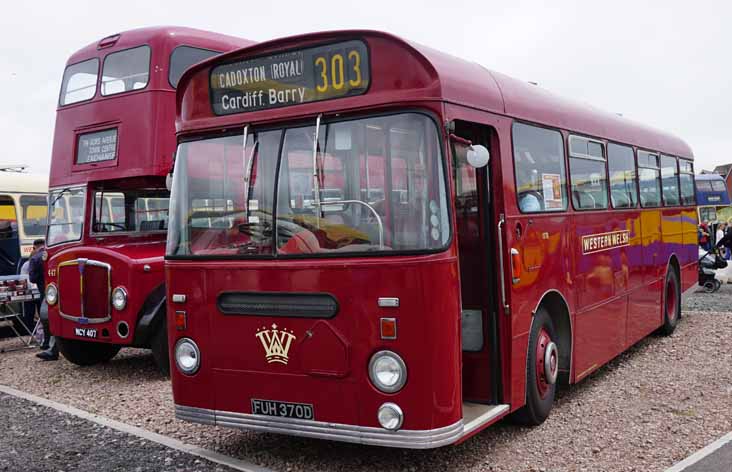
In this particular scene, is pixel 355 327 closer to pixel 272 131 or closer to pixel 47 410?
pixel 272 131

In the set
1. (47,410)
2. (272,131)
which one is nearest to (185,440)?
(47,410)

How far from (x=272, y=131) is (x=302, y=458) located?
2.45m

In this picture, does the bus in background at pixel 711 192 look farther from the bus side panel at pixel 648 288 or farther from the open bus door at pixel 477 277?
the open bus door at pixel 477 277

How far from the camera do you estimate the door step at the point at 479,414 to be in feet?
17.8

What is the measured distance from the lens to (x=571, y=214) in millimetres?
7414

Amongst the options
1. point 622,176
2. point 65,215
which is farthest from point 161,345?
point 622,176

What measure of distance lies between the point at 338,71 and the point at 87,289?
5508 millimetres

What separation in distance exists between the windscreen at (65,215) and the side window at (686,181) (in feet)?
28.5

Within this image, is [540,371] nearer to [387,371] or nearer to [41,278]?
[387,371]

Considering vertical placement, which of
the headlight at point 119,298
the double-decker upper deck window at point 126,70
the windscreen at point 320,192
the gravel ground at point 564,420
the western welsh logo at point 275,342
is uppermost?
the double-decker upper deck window at point 126,70

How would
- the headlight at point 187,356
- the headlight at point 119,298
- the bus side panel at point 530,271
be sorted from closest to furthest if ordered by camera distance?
1. the headlight at point 187,356
2. the bus side panel at point 530,271
3. the headlight at point 119,298

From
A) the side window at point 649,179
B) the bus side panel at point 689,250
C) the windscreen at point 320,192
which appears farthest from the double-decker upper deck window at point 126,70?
the bus side panel at point 689,250

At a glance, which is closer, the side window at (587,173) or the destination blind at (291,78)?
the destination blind at (291,78)

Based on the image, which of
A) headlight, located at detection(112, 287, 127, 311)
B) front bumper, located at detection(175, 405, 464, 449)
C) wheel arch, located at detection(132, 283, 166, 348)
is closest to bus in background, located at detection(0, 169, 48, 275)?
headlight, located at detection(112, 287, 127, 311)
